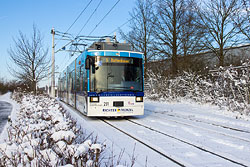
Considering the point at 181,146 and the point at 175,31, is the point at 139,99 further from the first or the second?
the point at 175,31

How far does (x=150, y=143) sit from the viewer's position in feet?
20.0

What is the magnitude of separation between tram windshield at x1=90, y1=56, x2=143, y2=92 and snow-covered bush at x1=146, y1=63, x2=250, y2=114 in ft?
16.4

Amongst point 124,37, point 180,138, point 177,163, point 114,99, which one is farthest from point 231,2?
point 177,163

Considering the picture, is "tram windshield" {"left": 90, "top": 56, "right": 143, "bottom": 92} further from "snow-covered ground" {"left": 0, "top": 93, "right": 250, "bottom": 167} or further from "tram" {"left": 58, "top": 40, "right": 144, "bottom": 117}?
"snow-covered ground" {"left": 0, "top": 93, "right": 250, "bottom": 167}

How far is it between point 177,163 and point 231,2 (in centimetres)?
1920

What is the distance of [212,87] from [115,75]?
24.8ft

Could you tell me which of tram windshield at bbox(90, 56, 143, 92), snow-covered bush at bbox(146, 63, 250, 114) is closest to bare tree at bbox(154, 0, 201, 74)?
snow-covered bush at bbox(146, 63, 250, 114)

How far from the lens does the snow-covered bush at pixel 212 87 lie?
12219 mm

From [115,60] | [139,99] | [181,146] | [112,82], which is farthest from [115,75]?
[181,146]

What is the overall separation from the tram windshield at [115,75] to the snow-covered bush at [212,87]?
197 inches

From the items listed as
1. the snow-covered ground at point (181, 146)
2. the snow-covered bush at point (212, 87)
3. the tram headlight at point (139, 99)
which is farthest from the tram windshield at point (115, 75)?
the snow-covered bush at point (212, 87)

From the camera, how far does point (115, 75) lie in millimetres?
10312

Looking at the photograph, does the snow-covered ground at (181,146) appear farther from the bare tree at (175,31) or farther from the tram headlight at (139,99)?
the bare tree at (175,31)

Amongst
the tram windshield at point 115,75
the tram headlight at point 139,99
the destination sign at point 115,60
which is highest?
the destination sign at point 115,60
